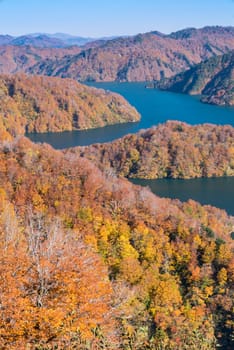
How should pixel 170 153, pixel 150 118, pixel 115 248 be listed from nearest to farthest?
pixel 115 248, pixel 170 153, pixel 150 118

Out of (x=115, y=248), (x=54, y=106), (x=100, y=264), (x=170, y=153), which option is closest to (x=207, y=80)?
(x=54, y=106)

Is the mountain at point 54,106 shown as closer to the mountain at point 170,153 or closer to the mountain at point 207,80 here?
the mountain at point 170,153

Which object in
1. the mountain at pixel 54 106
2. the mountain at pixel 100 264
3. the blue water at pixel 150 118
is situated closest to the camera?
the mountain at pixel 100 264

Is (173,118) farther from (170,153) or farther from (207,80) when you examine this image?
(207,80)

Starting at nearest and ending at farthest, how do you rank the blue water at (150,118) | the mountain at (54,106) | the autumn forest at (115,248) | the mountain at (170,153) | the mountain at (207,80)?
the autumn forest at (115,248) → the mountain at (170,153) → the blue water at (150,118) → the mountain at (54,106) → the mountain at (207,80)

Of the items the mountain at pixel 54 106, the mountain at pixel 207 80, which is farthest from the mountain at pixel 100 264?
the mountain at pixel 207 80

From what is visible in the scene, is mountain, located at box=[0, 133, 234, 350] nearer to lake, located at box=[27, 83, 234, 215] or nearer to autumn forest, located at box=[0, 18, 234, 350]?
autumn forest, located at box=[0, 18, 234, 350]
